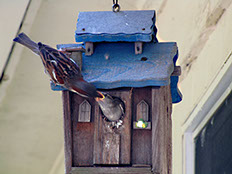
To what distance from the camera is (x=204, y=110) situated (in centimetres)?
300

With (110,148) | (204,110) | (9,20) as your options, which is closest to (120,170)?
(110,148)

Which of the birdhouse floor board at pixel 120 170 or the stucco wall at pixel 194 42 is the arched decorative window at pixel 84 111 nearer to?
the birdhouse floor board at pixel 120 170

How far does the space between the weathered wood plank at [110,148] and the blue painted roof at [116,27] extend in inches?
13.7

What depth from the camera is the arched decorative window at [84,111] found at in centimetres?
228

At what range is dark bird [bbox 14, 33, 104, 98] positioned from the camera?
207 centimetres

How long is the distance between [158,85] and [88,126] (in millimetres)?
336

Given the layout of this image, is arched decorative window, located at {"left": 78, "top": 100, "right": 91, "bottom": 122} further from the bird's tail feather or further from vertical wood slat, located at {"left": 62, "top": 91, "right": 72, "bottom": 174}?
the bird's tail feather

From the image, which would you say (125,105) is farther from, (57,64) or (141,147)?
(57,64)

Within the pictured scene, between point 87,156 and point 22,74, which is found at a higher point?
point 22,74

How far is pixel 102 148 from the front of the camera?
2.25 m

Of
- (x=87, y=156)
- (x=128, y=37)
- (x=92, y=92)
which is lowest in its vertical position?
(x=87, y=156)

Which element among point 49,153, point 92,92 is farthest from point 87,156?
point 49,153

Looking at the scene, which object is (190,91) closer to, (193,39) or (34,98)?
(193,39)

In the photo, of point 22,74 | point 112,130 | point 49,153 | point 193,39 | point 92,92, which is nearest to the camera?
point 92,92
